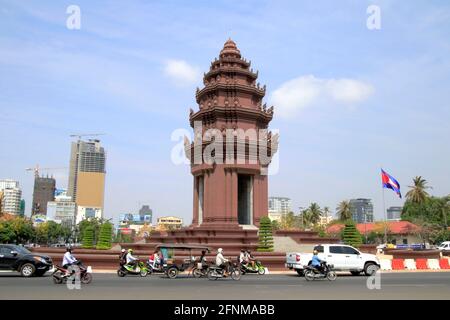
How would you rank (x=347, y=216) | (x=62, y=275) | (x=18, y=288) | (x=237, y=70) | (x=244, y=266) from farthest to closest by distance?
1. (x=347, y=216)
2. (x=237, y=70)
3. (x=244, y=266)
4. (x=62, y=275)
5. (x=18, y=288)

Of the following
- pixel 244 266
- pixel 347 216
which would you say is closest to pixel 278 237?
pixel 244 266

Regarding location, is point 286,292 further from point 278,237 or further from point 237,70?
point 237,70

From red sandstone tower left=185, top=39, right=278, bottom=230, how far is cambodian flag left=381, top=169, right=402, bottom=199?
11.2 m

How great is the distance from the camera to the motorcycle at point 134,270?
899 inches

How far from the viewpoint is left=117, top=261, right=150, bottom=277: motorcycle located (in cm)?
2284

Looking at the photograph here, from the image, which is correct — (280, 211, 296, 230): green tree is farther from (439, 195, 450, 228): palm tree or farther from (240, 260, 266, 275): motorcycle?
(240, 260, 266, 275): motorcycle

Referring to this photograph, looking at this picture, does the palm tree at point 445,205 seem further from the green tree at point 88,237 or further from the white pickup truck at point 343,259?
the green tree at point 88,237

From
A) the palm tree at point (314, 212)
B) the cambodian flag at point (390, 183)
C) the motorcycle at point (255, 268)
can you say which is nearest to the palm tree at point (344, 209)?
the palm tree at point (314, 212)

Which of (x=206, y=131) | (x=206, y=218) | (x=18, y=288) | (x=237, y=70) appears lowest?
(x=18, y=288)

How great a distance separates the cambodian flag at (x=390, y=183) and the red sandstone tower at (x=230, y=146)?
1116 centimetres

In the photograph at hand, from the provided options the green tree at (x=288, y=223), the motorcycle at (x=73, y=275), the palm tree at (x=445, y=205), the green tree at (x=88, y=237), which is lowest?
the motorcycle at (x=73, y=275)

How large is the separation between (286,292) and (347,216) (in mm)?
95153
